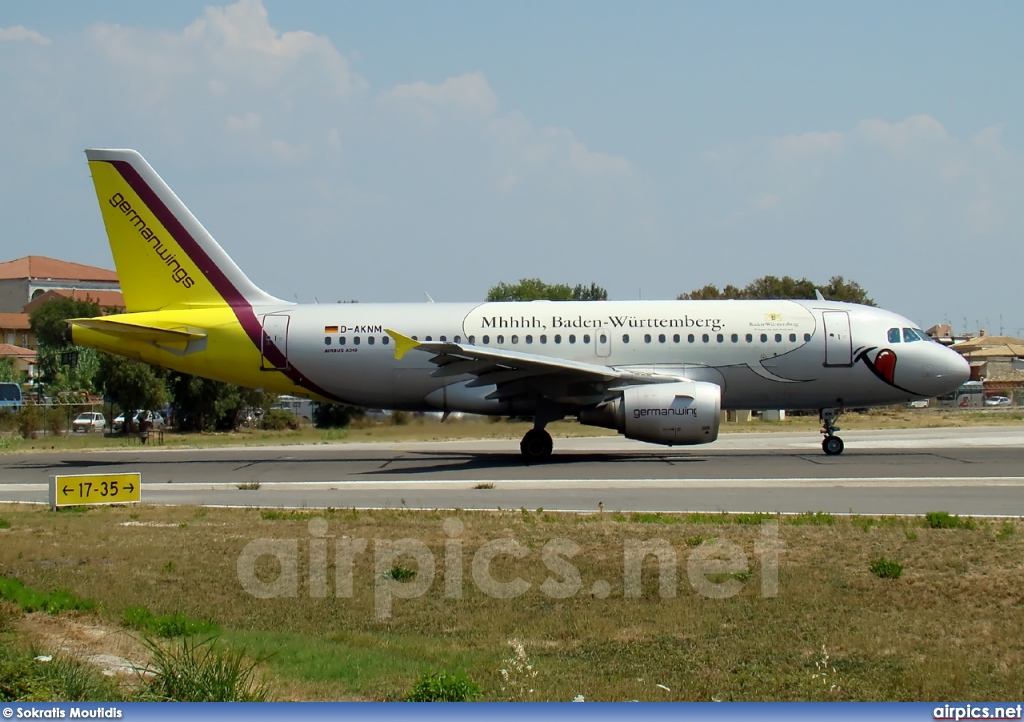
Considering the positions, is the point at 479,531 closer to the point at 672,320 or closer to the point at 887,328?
the point at 672,320

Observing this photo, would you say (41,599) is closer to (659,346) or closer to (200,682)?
(200,682)

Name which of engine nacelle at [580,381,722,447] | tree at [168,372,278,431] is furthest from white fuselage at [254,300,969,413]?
tree at [168,372,278,431]

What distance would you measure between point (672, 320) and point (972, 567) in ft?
50.0

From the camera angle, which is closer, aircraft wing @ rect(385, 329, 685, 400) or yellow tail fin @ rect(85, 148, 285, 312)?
aircraft wing @ rect(385, 329, 685, 400)

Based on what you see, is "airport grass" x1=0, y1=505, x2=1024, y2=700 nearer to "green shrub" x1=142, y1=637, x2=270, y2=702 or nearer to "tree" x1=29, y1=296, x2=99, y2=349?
"green shrub" x1=142, y1=637, x2=270, y2=702

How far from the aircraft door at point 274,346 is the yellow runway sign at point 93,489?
28.5 feet

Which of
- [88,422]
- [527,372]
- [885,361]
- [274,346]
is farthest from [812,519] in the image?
[88,422]

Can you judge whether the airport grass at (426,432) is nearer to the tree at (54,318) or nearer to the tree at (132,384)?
the tree at (132,384)

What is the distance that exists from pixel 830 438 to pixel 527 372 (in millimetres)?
7570

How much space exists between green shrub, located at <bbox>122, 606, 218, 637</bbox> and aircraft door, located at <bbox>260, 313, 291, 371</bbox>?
668 inches

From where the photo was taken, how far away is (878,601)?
899 centimetres

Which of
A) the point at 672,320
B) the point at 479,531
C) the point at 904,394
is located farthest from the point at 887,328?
the point at 479,531

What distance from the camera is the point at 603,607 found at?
9.04 meters

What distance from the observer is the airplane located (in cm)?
2467
